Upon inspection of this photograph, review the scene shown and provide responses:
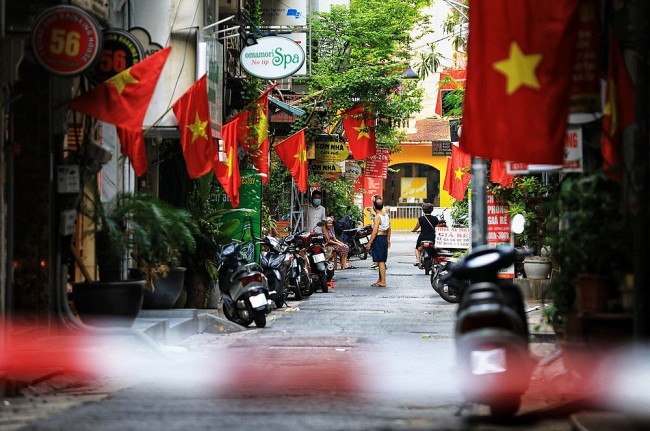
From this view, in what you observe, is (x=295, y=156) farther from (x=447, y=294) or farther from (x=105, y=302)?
(x=105, y=302)

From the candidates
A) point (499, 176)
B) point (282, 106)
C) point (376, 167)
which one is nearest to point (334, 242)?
point (282, 106)

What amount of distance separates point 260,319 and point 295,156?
39.6ft

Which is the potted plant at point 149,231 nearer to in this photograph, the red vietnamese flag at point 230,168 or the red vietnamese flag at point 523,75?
the red vietnamese flag at point 523,75

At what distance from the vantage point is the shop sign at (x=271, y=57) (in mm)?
20906

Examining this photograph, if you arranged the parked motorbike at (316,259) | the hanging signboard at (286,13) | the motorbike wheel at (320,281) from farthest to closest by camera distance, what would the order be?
the hanging signboard at (286,13) < the motorbike wheel at (320,281) < the parked motorbike at (316,259)

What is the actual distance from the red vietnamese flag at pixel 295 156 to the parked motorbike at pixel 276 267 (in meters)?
7.65

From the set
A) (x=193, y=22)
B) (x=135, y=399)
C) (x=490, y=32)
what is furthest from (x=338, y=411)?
(x=193, y=22)

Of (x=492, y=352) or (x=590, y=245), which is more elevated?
(x=590, y=245)

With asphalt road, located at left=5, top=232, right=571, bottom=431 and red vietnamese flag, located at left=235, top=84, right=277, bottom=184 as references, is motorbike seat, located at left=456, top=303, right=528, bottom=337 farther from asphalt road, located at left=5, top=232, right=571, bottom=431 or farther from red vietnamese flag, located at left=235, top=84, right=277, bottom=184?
red vietnamese flag, located at left=235, top=84, right=277, bottom=184

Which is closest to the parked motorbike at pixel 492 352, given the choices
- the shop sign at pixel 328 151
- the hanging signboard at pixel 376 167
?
the shop sign at pixel 328 151

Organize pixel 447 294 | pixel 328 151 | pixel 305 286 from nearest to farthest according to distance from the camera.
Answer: pixel 447 294 < pixel 305 286 < pixel 328 151

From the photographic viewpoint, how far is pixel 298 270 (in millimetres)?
21156

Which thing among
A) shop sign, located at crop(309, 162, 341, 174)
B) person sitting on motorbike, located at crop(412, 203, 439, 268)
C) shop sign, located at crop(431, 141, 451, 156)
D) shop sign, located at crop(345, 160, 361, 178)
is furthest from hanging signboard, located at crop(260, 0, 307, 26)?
shop sign, located at crop(431, 141, 451, 156)

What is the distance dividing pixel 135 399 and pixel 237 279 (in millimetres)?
6965
